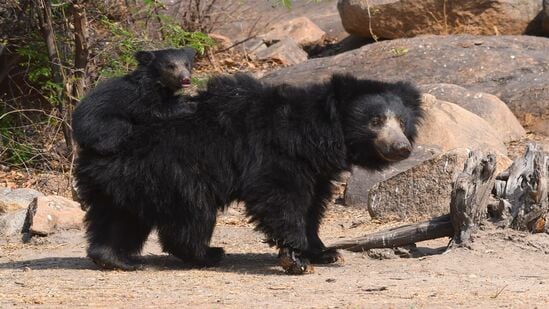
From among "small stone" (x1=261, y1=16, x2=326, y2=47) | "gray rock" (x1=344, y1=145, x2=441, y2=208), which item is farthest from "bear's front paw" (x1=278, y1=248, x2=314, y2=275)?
"small stone" (x1=261, y1=16, x2=326, y2=47)

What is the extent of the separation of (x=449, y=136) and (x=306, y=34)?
642cm

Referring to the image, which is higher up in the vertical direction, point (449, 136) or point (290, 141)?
point (290, 141)

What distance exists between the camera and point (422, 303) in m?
5.55

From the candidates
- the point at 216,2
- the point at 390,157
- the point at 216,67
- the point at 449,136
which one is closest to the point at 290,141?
the point at 390,157

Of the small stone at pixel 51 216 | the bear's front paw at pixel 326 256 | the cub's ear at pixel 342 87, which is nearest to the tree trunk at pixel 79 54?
the small stone at pixel 51 216

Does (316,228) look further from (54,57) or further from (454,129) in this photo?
(54,57)

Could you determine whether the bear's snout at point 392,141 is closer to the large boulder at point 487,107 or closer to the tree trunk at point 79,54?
the large boulder at point 487,107

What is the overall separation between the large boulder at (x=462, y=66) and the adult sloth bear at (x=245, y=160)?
6075 millimetres

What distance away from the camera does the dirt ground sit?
226 inches

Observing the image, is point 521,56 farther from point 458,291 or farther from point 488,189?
point 458,291

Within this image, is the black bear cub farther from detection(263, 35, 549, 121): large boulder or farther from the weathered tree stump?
detection(263, 35, 549, 121): large boulder

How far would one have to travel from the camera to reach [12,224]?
9367mm

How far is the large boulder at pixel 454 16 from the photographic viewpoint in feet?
48.8

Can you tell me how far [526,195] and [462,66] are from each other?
641 cm
